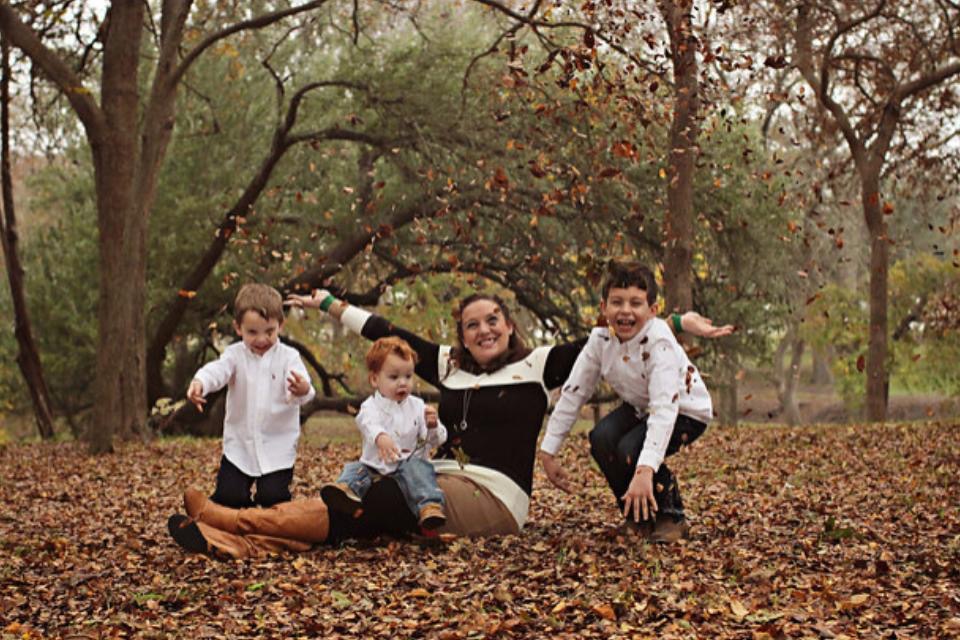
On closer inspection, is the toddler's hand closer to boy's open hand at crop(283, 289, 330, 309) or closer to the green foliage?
boy's open hand at crop(283, 289, 330, 309)

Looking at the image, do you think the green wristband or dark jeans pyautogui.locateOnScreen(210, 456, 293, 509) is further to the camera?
dark jeans pyautogui.locateOnScreen(210, 456, 293, 509)

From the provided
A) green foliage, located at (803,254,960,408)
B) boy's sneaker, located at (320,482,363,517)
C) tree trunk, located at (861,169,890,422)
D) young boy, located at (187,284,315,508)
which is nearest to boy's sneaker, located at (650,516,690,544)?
boy's sneaker, located at (320,482,363,517)

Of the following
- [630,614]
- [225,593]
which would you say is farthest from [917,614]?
[225,593]

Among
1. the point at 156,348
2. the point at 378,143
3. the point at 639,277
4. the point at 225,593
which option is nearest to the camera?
the point at 225,593

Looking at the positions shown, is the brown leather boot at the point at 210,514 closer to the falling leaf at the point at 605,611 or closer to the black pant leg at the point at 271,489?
the black pant leg at the point at 271,489

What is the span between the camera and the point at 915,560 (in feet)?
16.7

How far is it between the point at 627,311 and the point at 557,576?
135 centimetres

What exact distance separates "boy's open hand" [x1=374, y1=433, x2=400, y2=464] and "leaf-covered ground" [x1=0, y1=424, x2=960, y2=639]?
43 cm

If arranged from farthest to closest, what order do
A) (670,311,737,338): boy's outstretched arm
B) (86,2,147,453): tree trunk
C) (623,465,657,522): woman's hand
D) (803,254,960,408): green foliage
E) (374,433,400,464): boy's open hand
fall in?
(803,254,960,408): green foliage → (86,2,147,453): tree trunk → (374,433,400,464): boy's open hand → (670,311,737,338): boy's outstretched arm → (623,465,657,522): woman's hand

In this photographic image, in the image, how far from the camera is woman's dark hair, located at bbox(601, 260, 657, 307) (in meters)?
5.60

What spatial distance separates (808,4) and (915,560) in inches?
364

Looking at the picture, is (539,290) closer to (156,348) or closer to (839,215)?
(156,348)

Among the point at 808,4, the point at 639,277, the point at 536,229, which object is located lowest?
the point at 639,277

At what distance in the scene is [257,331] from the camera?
5.95m
